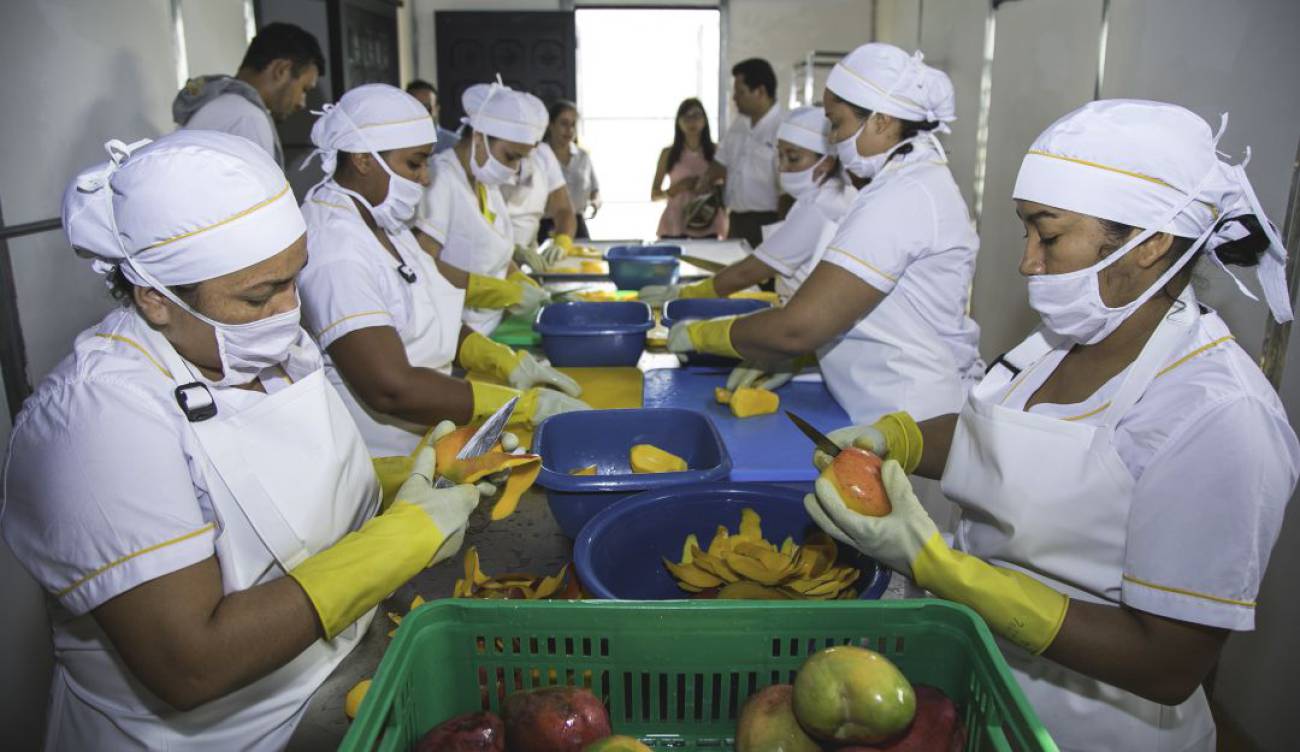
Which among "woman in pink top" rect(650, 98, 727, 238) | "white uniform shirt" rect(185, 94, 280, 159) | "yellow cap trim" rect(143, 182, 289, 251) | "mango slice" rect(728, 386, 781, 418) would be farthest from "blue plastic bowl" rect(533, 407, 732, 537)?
"woman in pink top" rect(650, 98, 727, 238)

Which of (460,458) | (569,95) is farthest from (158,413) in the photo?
(569,95)

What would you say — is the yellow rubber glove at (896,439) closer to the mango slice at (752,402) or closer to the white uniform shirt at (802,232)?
the mango slice at (752,402)

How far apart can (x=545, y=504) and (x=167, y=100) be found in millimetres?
Result: 3785

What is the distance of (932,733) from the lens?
3.26ft

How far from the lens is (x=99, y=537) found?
1133 mm

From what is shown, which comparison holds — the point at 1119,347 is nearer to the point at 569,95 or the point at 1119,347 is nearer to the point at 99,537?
the point at 99,537

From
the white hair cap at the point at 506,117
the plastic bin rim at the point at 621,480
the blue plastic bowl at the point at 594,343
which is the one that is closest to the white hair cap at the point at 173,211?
the plastic bin rim at the point at 621,480

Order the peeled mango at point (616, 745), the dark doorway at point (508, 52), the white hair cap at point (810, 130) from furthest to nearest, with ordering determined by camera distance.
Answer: the dark doorway at point (508, 52) < the white hair cap at point (810, 130) < the peeled mango at point (616, 745)

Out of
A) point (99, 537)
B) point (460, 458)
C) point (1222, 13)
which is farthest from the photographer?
point (1222, 13)

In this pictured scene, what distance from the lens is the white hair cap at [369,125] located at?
7.97 feet

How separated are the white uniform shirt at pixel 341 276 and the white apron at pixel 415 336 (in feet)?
0.20

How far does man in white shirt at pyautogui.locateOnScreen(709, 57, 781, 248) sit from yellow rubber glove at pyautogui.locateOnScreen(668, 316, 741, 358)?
165 inches

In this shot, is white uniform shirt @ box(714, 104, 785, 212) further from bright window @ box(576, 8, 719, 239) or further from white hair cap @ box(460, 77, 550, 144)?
white hair cap @ box(460, 77, 550, 144)

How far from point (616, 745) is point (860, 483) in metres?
0.65
